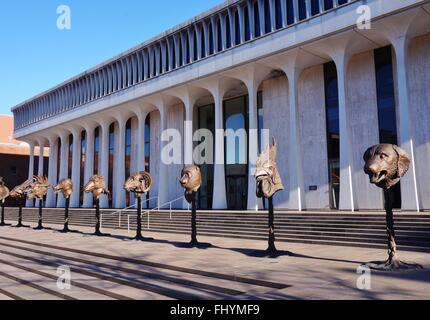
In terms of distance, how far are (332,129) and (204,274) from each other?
1669 cm

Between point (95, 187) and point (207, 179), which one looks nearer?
point (95, 187)

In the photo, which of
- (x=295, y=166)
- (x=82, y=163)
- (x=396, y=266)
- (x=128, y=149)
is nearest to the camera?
(x=396, y=266)

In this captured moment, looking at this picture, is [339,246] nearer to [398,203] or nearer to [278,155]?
[398,203]

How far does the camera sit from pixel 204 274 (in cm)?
952

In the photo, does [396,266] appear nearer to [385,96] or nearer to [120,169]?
[385,96]

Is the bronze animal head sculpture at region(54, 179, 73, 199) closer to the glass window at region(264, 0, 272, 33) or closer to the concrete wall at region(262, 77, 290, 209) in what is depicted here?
the concrete wall at region(262, 77, 290, 209)

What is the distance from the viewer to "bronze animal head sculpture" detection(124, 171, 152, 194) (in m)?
18.2

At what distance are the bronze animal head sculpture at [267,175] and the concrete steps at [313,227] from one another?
150 inches

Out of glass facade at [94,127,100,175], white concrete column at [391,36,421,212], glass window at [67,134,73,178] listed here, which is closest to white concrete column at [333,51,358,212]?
white concrete column at [391,36,421,212]

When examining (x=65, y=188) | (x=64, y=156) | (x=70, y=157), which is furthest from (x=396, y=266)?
(x=64, y=156)

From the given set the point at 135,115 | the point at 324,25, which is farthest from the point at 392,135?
the point at 135,115

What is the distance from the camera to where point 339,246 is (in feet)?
45.2

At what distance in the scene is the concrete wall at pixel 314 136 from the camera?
77.9ft

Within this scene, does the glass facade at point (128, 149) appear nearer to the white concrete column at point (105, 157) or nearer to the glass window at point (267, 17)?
the white concrete column at point (105, 157)
